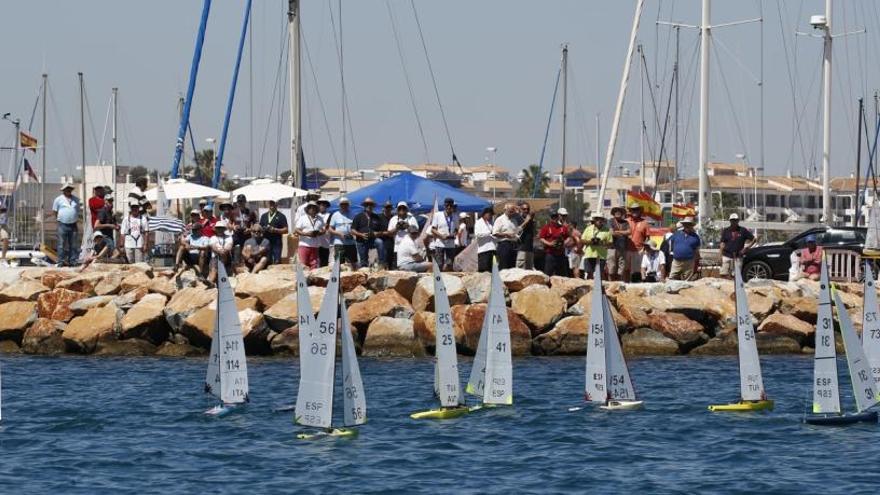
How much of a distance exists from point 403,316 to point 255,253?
12.3ft

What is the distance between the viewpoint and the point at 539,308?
31.0 meters

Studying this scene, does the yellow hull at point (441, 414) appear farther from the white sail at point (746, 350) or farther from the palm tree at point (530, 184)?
the palm tree at point (530, 184)

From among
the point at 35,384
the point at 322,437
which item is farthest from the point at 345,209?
the point at 322,437

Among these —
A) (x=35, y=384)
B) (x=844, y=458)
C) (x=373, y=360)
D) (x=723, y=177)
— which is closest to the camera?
(x=844, y=458)

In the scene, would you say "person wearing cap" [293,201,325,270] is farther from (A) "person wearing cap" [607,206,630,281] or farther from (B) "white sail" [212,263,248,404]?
(B) "white sail" [212,263,248,404]

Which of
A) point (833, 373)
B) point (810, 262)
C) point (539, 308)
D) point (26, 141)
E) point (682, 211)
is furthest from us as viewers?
point (26, 141)

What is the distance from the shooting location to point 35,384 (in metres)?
27.7

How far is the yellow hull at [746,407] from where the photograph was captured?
2472cm

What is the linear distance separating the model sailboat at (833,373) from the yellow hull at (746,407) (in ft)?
3.00

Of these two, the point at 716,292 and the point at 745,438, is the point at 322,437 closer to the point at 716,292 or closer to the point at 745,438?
the point at 745,438

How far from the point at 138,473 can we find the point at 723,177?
127757 millimetres

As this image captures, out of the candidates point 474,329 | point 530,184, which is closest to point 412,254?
point 474,329

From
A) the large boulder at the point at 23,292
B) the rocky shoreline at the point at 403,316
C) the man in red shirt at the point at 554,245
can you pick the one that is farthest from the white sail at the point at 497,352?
the large boulder at the point at 23,292

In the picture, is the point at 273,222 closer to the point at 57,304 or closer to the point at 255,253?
the point at 255,253
